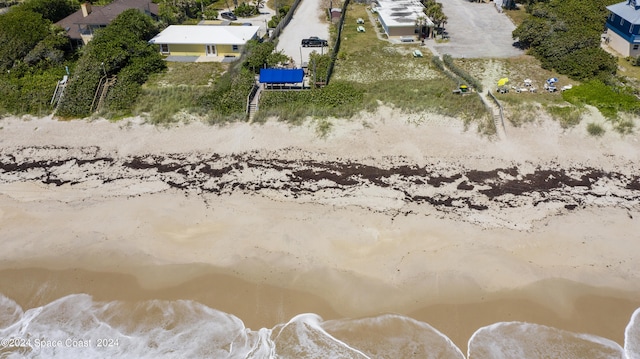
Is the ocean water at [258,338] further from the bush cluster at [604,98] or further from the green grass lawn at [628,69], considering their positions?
the green grass lawn at [628,69]

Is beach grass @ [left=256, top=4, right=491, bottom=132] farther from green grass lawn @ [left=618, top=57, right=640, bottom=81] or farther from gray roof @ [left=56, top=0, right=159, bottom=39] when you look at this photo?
gray roof @ [left=56, top=0, right=159, bottom=39]

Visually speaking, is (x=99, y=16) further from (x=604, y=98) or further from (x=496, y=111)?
(x=604, y=98)

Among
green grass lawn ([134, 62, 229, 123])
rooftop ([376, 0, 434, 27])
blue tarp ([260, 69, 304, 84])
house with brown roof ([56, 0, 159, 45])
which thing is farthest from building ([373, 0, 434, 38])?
house with brown roof ([56, 0, 159, 45])

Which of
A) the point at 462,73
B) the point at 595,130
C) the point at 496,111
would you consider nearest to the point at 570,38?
the point at 462,73

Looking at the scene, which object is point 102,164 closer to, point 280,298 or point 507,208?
point 280,298

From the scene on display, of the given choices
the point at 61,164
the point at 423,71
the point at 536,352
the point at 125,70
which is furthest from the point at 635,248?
the point at 125,70

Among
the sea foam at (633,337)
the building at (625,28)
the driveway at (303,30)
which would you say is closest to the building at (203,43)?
the driveway at (303,30)
